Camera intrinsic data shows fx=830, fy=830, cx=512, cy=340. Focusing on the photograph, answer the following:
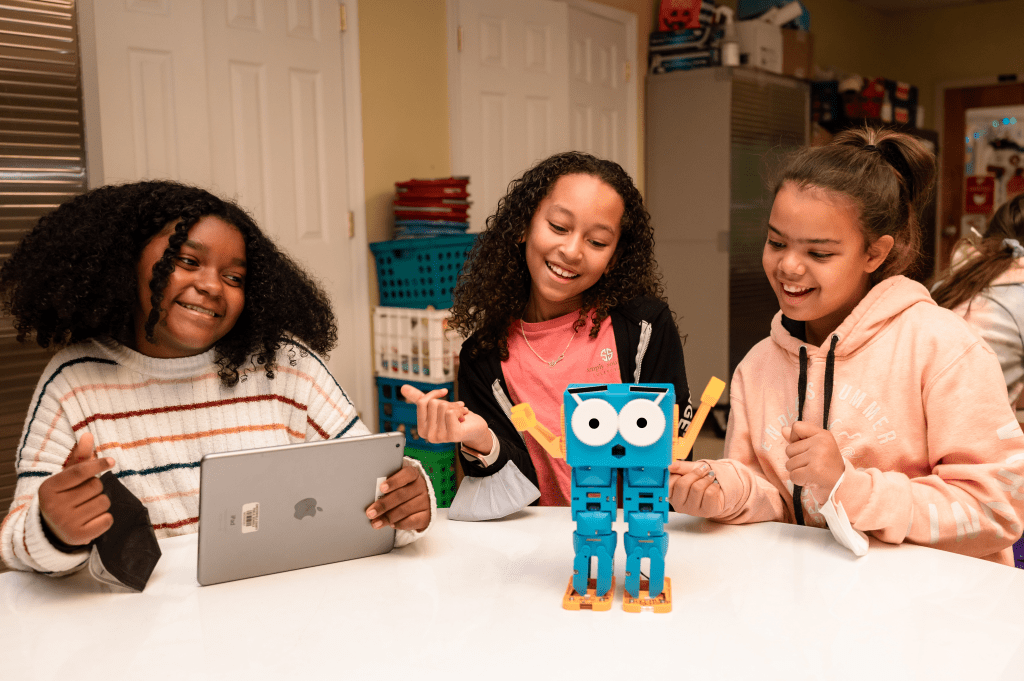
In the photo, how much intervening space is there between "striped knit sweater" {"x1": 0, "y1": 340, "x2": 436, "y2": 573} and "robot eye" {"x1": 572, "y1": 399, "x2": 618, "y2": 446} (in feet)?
1.13

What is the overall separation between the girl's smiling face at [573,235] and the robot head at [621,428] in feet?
2.34

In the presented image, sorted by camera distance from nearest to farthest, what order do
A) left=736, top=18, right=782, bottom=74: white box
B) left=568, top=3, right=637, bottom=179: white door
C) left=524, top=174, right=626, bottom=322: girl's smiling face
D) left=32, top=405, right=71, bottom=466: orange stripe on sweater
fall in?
left=32, top=405, right=71, bottom=466: orange stripe on sweater < left=524, top=174, right=626, bottom=322: girl's smiling face < left=568, top=3, right=637, bottom=179: white door < left=736, top=18, right=782, bottom=74: white box

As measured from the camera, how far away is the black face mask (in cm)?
103

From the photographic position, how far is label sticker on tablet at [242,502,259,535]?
41.0 inches

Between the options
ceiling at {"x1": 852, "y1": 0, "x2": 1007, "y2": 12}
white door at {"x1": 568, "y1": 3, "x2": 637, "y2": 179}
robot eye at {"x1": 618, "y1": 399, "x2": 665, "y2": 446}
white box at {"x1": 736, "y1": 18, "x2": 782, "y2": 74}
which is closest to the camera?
robot eye at {"x1": 618, "y1": 399, "x2": 665, "y2": 446}

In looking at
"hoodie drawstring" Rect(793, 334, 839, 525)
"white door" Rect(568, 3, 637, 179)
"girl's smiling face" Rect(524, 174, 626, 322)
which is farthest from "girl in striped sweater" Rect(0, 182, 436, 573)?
"white door" Rect(568, 3, 637, 179)

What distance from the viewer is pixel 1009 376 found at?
6.02 ft

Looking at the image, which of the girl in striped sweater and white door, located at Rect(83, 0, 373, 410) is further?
white door, located at Rect(83, 0, 373, 410)

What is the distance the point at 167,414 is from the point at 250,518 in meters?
0.43

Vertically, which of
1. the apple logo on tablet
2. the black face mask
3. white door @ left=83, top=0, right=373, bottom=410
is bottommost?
the black face mask

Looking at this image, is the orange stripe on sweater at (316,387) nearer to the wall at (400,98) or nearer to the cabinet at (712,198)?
the wall at (400,98)

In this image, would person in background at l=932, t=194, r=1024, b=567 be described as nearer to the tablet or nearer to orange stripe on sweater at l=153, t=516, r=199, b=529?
the tablet

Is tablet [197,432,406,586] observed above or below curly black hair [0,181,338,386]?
below

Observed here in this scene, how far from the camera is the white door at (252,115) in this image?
2562 millimetres
